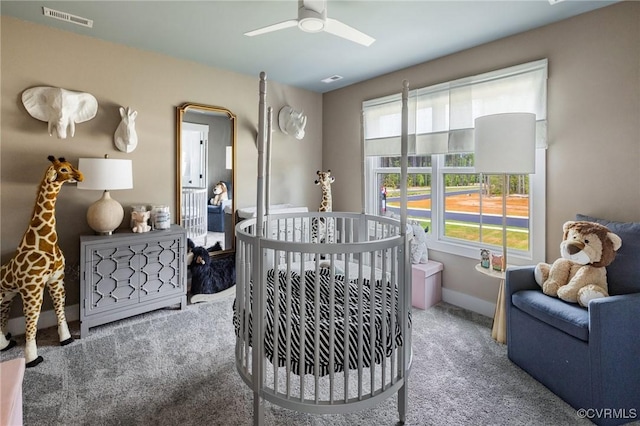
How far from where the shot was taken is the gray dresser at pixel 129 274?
2.56m

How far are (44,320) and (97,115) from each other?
1749 millimetres

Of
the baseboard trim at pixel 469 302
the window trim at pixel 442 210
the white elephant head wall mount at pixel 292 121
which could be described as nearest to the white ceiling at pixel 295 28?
the white elephant head wall mount at pixel 292 121

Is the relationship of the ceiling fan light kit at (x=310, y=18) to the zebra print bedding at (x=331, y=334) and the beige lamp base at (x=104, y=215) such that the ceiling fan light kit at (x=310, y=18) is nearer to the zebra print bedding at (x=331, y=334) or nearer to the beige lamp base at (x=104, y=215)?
the zebra print bedding at (x=331, y=334)

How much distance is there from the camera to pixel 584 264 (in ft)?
6.61

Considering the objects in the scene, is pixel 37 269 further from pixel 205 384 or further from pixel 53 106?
pixel 205 384

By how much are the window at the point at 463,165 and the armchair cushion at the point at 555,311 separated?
749mm

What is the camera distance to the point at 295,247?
4.58ft

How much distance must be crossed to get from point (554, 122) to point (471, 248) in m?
1.23

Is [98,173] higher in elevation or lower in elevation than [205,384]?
higher

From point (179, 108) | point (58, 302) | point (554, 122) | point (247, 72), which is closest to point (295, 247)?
point (58, 302)

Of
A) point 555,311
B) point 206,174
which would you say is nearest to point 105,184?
point 206,174

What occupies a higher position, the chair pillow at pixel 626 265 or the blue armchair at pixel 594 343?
the chair pillow at pixel 626 265

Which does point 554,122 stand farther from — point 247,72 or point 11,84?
point 11,84

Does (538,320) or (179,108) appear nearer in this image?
(538,320)
